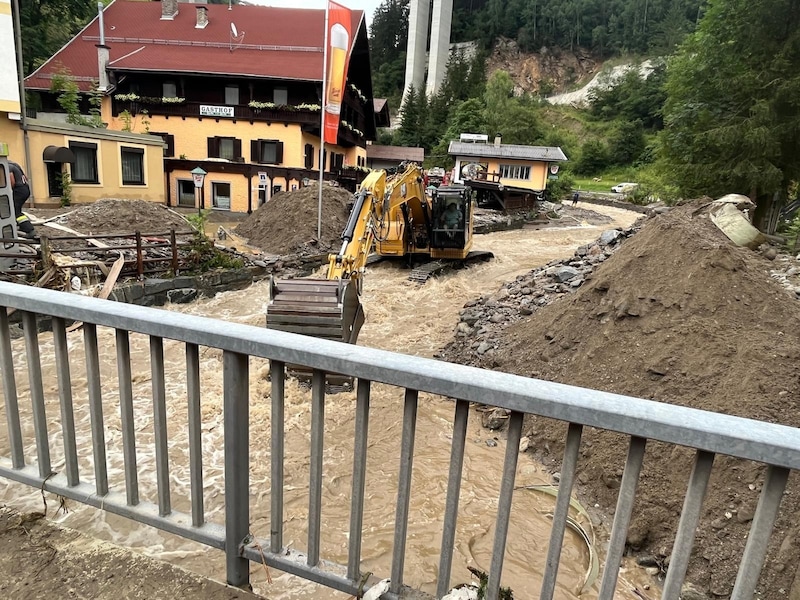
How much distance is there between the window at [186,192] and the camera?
26.8 metres

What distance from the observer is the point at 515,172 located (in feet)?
140

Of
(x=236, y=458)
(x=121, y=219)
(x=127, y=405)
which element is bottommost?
A: (x=121, y=219)

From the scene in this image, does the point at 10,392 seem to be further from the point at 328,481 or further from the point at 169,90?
the point at 169,90

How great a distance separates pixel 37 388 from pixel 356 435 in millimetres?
1385

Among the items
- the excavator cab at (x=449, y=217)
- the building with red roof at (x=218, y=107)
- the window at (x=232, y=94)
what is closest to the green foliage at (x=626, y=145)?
the building with red roof at (x=218, y=107)

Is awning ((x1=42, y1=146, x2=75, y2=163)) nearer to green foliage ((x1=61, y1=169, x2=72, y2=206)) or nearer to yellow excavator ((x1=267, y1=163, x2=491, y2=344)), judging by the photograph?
green foliage ((x1=61, y1=169, x2=72, y2=206))

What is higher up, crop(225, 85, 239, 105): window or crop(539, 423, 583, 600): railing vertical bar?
crop(225, 85, 239, 105): window

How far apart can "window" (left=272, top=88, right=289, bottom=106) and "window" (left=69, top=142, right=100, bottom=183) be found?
934 centimetres

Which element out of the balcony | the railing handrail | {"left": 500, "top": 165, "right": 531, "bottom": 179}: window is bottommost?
{"left": 500, "top": 165, "right": 531, "bottom": 179}: window

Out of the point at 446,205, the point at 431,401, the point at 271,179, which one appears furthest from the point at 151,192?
the point at 431,401

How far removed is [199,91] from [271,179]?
5.86 m

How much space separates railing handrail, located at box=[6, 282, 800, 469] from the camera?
4.24ft

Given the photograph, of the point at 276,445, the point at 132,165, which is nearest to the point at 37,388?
the point at 276,445

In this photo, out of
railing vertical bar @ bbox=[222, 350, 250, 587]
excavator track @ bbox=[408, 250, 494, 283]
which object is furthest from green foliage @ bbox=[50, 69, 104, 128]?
railing vertical bar @ bbox=[222, 350, 250, 587]
